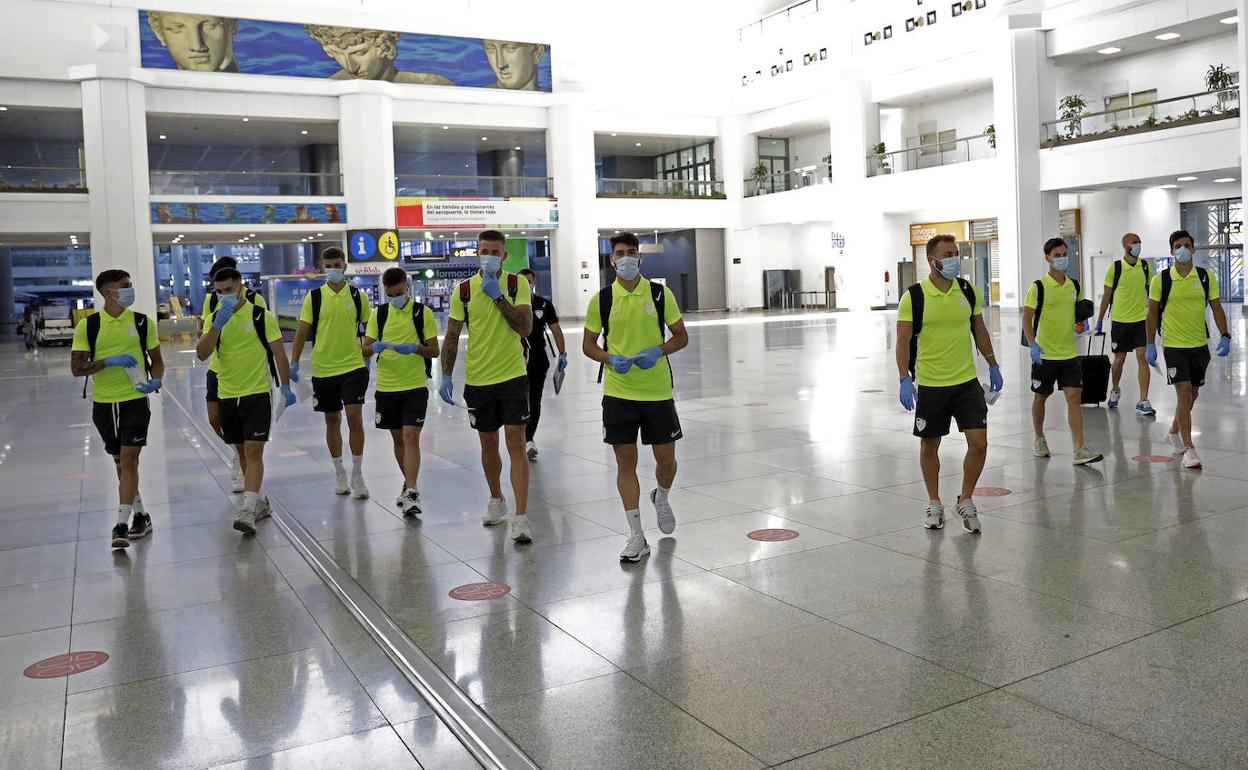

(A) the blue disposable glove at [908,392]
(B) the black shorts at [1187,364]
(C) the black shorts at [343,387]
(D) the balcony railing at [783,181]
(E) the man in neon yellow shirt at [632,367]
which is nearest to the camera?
(E) the man in neon yellow shirt at [632,367]

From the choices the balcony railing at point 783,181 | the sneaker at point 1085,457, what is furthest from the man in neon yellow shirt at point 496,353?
the balcony railing at point 783,181

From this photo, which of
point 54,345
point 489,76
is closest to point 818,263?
point 489,76

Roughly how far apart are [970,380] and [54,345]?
40.0 meters

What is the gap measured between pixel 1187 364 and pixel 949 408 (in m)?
3.05

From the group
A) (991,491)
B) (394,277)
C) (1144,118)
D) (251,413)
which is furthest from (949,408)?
(1144,118)

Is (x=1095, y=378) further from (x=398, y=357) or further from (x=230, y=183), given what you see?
(x=230, y=183)

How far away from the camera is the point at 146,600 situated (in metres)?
5.61

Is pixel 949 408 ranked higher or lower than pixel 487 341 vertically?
lower

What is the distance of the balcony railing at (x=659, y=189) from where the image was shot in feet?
150

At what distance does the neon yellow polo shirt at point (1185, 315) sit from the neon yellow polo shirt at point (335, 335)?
6.30 metres

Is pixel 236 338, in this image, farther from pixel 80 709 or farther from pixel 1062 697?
pixel 1062 697

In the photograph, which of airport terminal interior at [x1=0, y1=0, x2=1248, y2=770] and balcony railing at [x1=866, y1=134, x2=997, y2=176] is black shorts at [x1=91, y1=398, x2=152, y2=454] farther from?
balcony railing at [x1=866, y1=134, x2=997, y2=176]

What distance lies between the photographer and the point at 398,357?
7.69 metres

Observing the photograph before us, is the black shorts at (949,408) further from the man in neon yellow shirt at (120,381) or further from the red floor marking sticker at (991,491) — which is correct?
the man in neon yellow shirt at (120,381)
